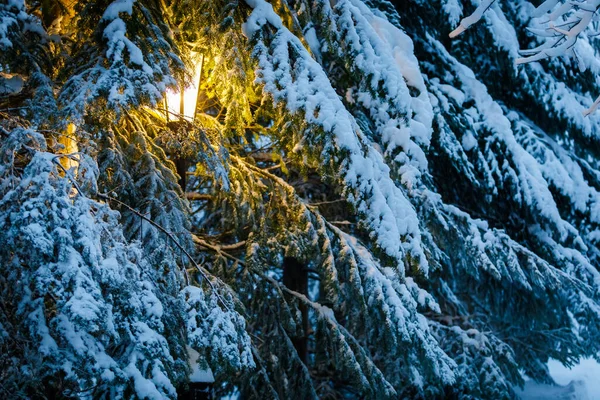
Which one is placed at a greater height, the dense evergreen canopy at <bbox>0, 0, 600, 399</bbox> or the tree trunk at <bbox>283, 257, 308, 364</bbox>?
the dense evergreen canopy at <bbox>0, 0, 600, 399</bbox>

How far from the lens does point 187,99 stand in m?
3.78

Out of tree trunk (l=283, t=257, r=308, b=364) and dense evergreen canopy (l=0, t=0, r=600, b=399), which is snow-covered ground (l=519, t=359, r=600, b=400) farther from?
tree trunk (l=283, t=257, r=308, b=364)

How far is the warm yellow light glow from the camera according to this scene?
3.74 meters

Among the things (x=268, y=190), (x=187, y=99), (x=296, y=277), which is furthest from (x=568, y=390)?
(x=187, y=99)

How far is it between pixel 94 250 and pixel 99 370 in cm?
54

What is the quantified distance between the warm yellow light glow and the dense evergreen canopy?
0.09 ft

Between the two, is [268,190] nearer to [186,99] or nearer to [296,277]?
Answer: [186,99]

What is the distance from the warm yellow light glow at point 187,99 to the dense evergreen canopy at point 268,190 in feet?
0.09

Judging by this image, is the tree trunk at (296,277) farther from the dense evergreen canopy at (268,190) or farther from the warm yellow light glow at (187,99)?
the warm yellow light glow at (187,99)

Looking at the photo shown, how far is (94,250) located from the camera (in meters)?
2.63

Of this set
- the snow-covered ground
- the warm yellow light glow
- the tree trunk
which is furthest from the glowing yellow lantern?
the snow-covered ground

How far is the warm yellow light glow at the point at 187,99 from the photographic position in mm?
3739

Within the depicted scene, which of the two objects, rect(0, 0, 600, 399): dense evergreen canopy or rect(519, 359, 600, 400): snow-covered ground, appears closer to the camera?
rect(0, 0, 600, 399): dense evergreen canopy

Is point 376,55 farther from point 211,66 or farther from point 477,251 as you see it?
point 477,251
